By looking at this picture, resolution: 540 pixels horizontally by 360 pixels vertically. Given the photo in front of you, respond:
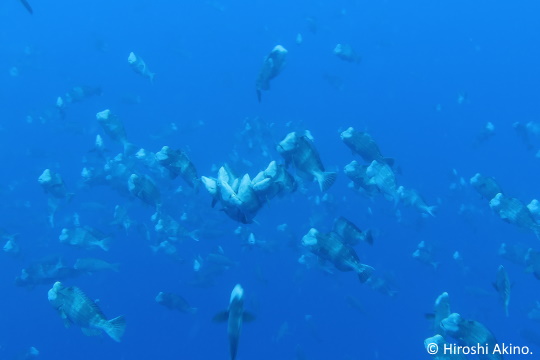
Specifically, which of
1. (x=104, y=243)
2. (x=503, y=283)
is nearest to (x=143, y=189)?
(x=104, y=243)

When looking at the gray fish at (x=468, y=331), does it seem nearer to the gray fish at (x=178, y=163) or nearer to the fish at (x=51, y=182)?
the gray fish at (x=178, y=163)

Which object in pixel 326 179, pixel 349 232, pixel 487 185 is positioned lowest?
pixel 349 232

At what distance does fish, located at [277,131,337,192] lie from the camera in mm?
5578

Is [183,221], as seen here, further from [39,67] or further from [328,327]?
[39,67]

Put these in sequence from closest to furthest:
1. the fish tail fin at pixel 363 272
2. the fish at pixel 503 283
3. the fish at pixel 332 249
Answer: the fish at pixel 332 249
the fish tail fin at pixel 363 272
the fish at pixel 503 283

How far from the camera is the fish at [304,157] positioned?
5.58m

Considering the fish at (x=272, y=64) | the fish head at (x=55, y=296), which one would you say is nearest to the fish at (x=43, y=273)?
the fish head at (x=55, y=296)

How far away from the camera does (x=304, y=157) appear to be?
5.67m

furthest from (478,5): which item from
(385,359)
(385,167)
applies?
(385,167)

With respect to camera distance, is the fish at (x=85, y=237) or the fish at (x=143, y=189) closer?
the fish at (x=143, y=189)

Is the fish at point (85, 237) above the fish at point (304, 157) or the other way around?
above

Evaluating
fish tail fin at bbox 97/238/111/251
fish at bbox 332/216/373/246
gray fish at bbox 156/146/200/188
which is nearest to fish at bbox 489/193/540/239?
fish at bbox 332/216/373/246

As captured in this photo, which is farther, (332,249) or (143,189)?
(143,189)

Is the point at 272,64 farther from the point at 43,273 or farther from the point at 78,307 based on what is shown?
the point at 43,273
